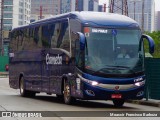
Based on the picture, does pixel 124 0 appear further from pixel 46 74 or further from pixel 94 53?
pixel 94 53

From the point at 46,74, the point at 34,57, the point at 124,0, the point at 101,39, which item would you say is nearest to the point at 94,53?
the point at 101,39

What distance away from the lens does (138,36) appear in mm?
19641

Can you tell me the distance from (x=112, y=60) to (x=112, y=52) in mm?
290

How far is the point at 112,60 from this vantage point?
62.2 feet

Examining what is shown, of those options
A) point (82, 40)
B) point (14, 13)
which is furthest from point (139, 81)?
point (14, 13)

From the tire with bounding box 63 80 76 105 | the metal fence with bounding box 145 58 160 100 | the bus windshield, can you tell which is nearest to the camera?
the bus windshield

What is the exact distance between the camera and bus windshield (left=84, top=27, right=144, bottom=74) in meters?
18.9

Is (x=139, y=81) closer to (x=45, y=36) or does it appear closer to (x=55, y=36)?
(x=55, y=36)

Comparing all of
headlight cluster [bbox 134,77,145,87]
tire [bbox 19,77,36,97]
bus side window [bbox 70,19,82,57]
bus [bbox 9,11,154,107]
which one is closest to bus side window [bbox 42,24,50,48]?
bus [bbox 9,11,154,107]

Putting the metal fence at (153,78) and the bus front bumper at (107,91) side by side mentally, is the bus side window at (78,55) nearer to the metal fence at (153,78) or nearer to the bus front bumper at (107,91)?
the bus front bumper at (107,91)

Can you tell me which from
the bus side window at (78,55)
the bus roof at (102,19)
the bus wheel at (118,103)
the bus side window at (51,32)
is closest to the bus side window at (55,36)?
the bus side window at (51,32)

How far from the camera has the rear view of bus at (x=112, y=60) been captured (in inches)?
740

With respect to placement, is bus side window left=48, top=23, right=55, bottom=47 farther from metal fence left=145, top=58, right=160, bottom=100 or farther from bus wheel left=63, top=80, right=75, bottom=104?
metal fence left=145, top=58, right=160, bottom=100

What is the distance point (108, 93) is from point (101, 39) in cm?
189
